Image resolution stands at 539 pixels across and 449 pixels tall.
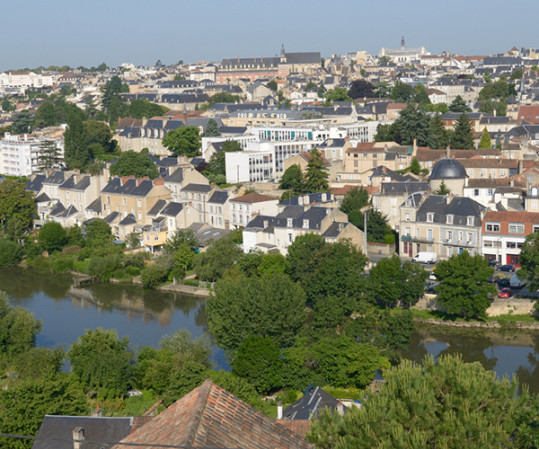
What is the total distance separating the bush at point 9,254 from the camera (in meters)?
31.0

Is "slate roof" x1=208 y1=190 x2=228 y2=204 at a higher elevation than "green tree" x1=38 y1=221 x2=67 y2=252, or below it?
higher

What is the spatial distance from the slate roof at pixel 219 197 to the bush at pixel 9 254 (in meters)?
7.34

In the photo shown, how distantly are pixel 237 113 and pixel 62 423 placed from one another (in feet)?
136

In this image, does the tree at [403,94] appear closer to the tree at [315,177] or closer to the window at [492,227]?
the tree at [315,177]

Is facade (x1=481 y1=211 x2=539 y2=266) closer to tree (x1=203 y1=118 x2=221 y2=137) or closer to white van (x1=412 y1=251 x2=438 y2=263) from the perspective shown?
white van (x1=412 y1=251 x2=438 y2=263)

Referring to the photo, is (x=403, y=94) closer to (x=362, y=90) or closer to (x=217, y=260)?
(x=362, y=90)

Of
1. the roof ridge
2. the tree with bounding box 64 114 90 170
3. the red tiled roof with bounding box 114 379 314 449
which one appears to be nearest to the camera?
the roof ridge

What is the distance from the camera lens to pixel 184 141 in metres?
43.0

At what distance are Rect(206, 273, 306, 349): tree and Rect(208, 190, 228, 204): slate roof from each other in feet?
40.7

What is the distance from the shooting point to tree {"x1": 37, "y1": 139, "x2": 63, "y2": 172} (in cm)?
4509

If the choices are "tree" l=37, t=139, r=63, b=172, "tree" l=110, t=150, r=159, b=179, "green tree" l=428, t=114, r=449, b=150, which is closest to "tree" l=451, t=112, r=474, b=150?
"green tree" l=428, t=114, r=449, b=150

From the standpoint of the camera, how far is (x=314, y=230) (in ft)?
86.6

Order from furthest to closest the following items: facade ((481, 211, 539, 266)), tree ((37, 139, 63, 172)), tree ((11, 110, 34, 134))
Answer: tree ((11, 110, 34, 134))
tree ((37, 139, 63, 172))
facade ((481, 211, 539, 266))

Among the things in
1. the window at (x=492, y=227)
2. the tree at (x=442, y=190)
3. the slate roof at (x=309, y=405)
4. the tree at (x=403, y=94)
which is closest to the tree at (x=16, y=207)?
the tree at (x=442, y=190)
